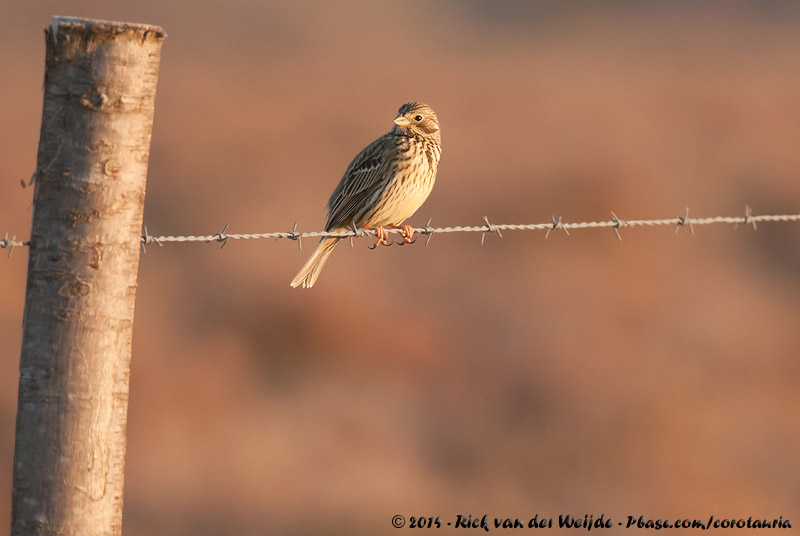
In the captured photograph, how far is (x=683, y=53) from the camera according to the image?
3847 centimetres

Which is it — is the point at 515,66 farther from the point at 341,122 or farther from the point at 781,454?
the point at 781,454

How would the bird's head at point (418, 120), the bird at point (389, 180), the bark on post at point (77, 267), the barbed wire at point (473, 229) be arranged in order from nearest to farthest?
the bark on post at point (77, 267) → the barbed wire at point (473, 229) → the bird at point (389, 180) → the bird's head at point (418, 120)

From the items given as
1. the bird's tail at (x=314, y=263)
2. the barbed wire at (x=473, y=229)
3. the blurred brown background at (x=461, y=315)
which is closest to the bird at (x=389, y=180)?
the bird's tail at (x=314, y=263)

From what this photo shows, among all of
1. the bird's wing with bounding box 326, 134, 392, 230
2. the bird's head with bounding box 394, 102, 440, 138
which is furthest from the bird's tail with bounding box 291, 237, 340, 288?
the bird's head with bounding box 394, 102, 440, 138

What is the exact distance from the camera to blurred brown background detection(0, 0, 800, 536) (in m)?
13.8

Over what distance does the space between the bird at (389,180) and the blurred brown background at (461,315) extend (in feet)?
19.1

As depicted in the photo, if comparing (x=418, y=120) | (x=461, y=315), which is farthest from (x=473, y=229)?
(x=461, y=315)

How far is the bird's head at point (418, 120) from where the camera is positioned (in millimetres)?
7930

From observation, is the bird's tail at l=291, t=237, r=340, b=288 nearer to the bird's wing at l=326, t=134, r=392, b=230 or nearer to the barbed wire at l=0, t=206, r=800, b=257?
the bird's wing at l=326, t=134, r=392, b=230

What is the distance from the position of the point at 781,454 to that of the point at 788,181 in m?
9.67

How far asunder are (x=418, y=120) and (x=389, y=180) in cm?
57

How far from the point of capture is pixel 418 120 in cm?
798

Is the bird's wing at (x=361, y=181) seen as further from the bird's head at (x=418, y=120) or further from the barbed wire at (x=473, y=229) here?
the barbed wire at (x=473, y=229)

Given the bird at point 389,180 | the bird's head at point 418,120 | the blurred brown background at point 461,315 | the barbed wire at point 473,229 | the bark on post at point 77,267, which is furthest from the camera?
the blurred brown background at point 461,315
